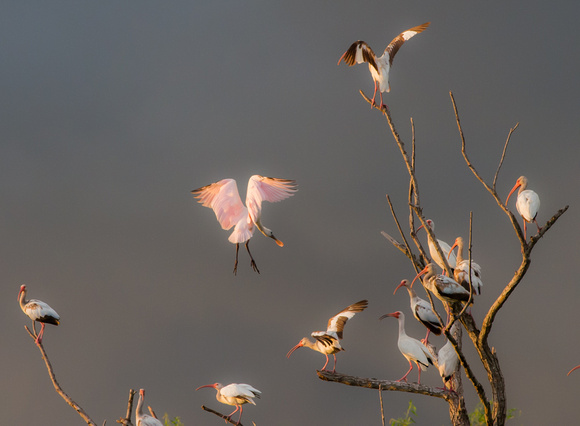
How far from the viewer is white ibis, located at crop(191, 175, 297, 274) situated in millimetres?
7410

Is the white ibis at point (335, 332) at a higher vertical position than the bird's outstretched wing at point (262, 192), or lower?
lower

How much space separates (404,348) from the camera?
7676mm

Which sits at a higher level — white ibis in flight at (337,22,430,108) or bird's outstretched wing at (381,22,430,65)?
bird's outstretched wing at (381,22,430,65)

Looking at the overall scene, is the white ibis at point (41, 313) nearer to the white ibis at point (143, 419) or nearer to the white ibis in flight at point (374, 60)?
the white ibis at point (143, 419)

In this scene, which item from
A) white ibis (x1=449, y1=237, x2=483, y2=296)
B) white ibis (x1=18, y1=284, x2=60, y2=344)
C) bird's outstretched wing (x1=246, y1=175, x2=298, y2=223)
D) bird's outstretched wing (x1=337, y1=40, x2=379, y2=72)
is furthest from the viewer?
white ibis (x1=18, y1=284, x2=60, y2=344)

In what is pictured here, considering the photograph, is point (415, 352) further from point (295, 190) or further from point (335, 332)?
point (295, 190)

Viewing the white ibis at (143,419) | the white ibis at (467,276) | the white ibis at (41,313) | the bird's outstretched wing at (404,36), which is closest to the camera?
the white ibis at (467,276)

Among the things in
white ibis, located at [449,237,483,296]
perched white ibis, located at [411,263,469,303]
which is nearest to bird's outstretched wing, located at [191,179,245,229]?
white ibis, located at [449,237,483,296]

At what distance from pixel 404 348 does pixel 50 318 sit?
4.33m

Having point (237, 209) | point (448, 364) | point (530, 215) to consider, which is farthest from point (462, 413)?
point (237, 209)

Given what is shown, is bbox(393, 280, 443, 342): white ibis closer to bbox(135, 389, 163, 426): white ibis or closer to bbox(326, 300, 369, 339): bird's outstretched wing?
bbox(326, 300, 369, 339): bird's outstretched wing

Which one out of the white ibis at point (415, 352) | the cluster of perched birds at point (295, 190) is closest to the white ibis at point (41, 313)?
the cluster of perched birds at point (295, 190)

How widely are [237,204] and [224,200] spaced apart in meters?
0.15

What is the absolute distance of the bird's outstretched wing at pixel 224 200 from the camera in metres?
7.73
